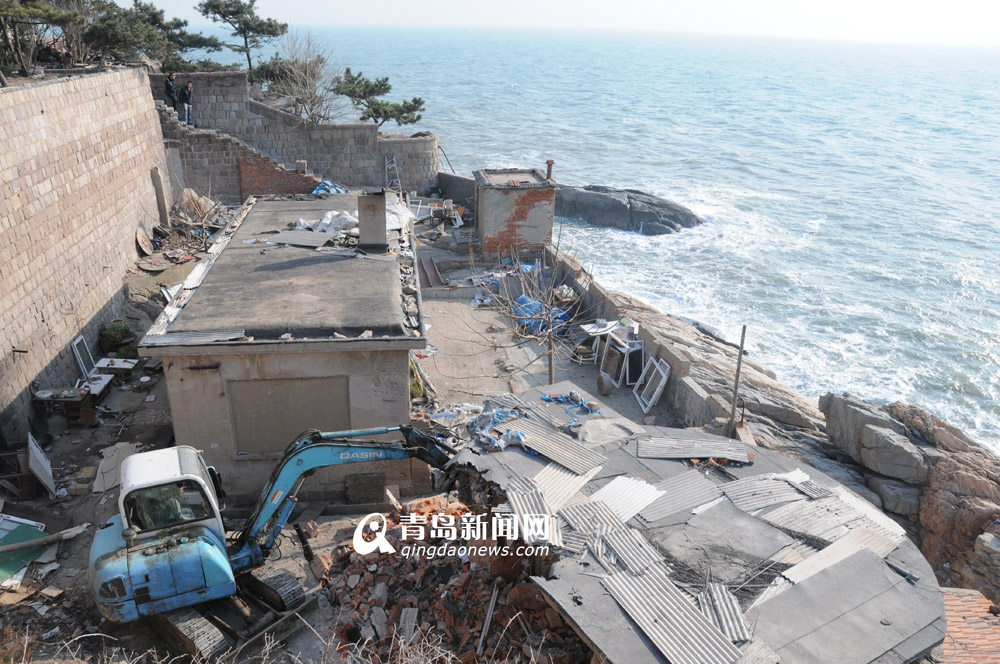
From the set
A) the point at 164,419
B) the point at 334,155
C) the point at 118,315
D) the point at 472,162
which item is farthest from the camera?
the point at 472,162

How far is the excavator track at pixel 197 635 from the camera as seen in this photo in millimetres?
8445

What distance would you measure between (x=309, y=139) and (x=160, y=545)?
2601 cm

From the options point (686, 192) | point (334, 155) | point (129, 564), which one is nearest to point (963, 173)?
point (686, 192)

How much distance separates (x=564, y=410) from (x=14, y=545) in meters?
8.96

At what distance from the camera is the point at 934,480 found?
44.2 ft

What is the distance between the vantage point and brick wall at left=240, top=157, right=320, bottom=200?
28.8 meters

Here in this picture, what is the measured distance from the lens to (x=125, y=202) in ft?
70.1

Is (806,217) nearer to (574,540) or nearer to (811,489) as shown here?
(811,489)

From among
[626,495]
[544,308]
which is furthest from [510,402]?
[544,308]

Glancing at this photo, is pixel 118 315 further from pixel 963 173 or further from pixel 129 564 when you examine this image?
pixel 963 173

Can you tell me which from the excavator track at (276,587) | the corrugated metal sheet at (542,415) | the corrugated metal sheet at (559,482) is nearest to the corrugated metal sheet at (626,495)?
the corrugated metal sheet at (559,482)

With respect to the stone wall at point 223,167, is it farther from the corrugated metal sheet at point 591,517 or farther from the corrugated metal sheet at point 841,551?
the corrugated metal sheet at point 841,551

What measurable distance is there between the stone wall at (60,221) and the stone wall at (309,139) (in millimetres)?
7299

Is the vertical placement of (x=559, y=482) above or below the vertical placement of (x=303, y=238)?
below
